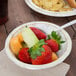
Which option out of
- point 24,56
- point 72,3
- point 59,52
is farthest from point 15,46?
point 72,3

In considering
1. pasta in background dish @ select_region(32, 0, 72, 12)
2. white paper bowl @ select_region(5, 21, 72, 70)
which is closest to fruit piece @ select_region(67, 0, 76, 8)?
pasta in background dish @ select_region(32, 0, 72, 12)

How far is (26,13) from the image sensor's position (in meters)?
0.98

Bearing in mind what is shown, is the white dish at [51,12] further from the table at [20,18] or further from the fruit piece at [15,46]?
the fruit piece at [15,46]

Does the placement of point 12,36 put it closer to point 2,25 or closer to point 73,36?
point 2,25

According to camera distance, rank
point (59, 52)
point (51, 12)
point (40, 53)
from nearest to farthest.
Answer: point (40, 53), point (59, 52), point (51, 12)

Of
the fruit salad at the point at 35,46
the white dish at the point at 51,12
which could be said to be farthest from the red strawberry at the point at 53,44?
the white dish at the point at 51,12

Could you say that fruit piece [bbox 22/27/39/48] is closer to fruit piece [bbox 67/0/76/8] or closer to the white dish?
the white dish

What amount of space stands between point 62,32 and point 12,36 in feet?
0.60

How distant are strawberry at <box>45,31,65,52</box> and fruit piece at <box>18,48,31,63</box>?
3.2 inches

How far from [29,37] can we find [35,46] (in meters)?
0.07

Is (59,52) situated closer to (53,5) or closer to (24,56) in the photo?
(24,56)

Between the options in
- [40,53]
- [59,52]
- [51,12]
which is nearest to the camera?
[40,53]

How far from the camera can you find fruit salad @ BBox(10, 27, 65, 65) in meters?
0.64

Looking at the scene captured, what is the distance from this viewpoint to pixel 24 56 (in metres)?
0.67
